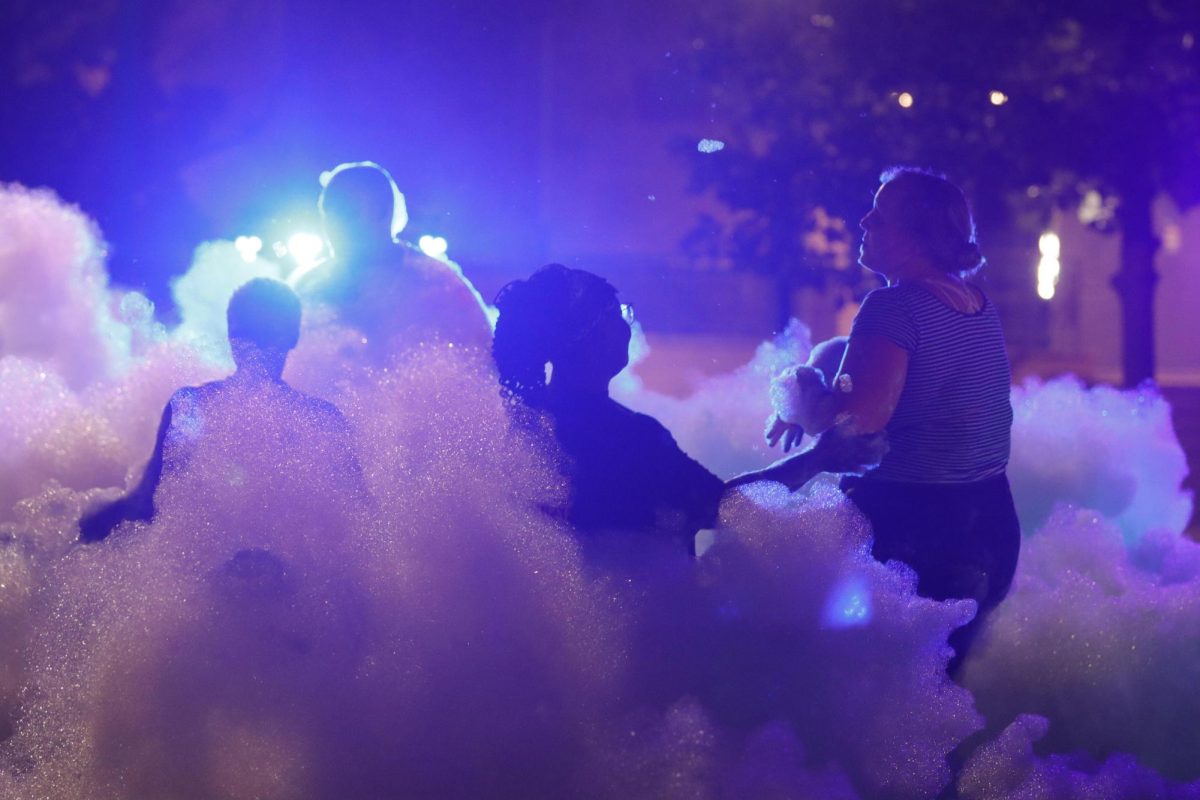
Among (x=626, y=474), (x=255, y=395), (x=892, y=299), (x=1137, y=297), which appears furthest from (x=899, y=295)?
(x=1137, y=297)

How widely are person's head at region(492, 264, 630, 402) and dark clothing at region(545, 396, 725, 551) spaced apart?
0.08 m

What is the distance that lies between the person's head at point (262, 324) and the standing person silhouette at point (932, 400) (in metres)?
1.45

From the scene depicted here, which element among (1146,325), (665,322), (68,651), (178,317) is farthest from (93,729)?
(665,322)

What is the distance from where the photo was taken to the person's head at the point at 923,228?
252 centimetres

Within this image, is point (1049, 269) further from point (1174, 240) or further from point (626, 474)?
point (626, 474)

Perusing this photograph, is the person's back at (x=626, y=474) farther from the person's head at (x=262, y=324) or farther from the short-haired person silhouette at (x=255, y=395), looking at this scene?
the person's head at (x=262, y=324)

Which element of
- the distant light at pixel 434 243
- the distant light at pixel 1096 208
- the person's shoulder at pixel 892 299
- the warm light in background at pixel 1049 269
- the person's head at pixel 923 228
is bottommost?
the warm light in background at pixel 1049 269

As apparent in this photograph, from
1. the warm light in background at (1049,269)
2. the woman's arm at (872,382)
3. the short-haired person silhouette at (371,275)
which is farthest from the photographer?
the warm light in background at (1049,269)

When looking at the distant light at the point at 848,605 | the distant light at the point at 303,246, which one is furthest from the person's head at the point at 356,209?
the distant light at the point at 303,246

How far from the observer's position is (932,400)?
2.48 meters

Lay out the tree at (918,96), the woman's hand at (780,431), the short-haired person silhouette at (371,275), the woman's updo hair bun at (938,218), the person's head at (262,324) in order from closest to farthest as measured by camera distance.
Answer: the woman's updo hair bun at (938,218) → the woman's hand at (780,431) → the person's head at (262,324) → the short-haired person silhouette at (371,275) → the tree at (918,96)

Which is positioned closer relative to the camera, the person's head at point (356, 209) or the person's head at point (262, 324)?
the person's head at point (262, 324)

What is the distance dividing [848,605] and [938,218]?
0.96 meters

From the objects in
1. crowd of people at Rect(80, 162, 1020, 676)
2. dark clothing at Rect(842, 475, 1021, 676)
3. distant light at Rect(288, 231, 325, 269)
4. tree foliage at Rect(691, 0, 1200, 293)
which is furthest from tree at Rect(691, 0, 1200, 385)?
dark clothing at Rect(842, 475, 1021, 676)
